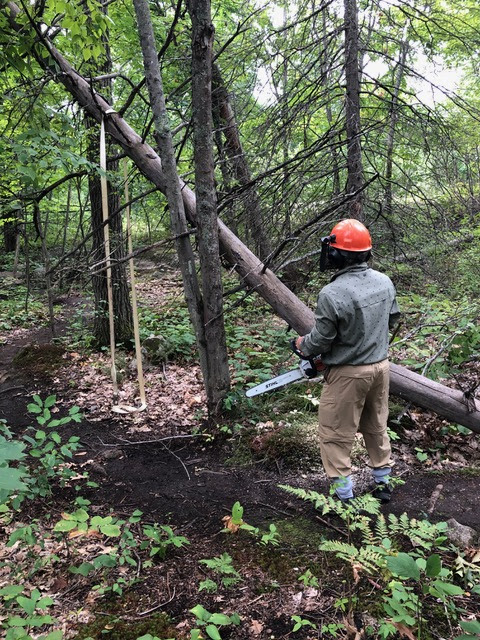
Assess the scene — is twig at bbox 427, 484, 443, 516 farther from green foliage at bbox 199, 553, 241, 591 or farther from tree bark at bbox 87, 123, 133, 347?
tree bark at bbox 87, 123, 133, 347

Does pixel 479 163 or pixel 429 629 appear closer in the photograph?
pixel 429 629

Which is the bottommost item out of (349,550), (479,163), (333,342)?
(349,550)

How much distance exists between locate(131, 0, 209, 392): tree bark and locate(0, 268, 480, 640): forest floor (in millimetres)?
1129

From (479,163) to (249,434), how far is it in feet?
15.4

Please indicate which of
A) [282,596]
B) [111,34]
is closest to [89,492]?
[282,596]

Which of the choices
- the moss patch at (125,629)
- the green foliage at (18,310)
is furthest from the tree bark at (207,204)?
the green foliage at (18,310)

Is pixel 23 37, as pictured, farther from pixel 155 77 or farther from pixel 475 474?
pixel 475 474

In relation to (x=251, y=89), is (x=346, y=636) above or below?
below

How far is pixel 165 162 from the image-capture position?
4.27 m

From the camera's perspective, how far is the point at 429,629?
2.18m

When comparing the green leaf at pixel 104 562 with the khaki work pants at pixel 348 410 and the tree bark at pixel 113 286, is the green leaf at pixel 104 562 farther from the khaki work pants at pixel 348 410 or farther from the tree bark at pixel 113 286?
the tree bark at pixel 113 286

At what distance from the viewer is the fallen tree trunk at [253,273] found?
4352mm

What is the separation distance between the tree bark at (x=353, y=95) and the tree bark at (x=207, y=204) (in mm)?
1860

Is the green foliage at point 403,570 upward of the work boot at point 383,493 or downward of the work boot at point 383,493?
upward
